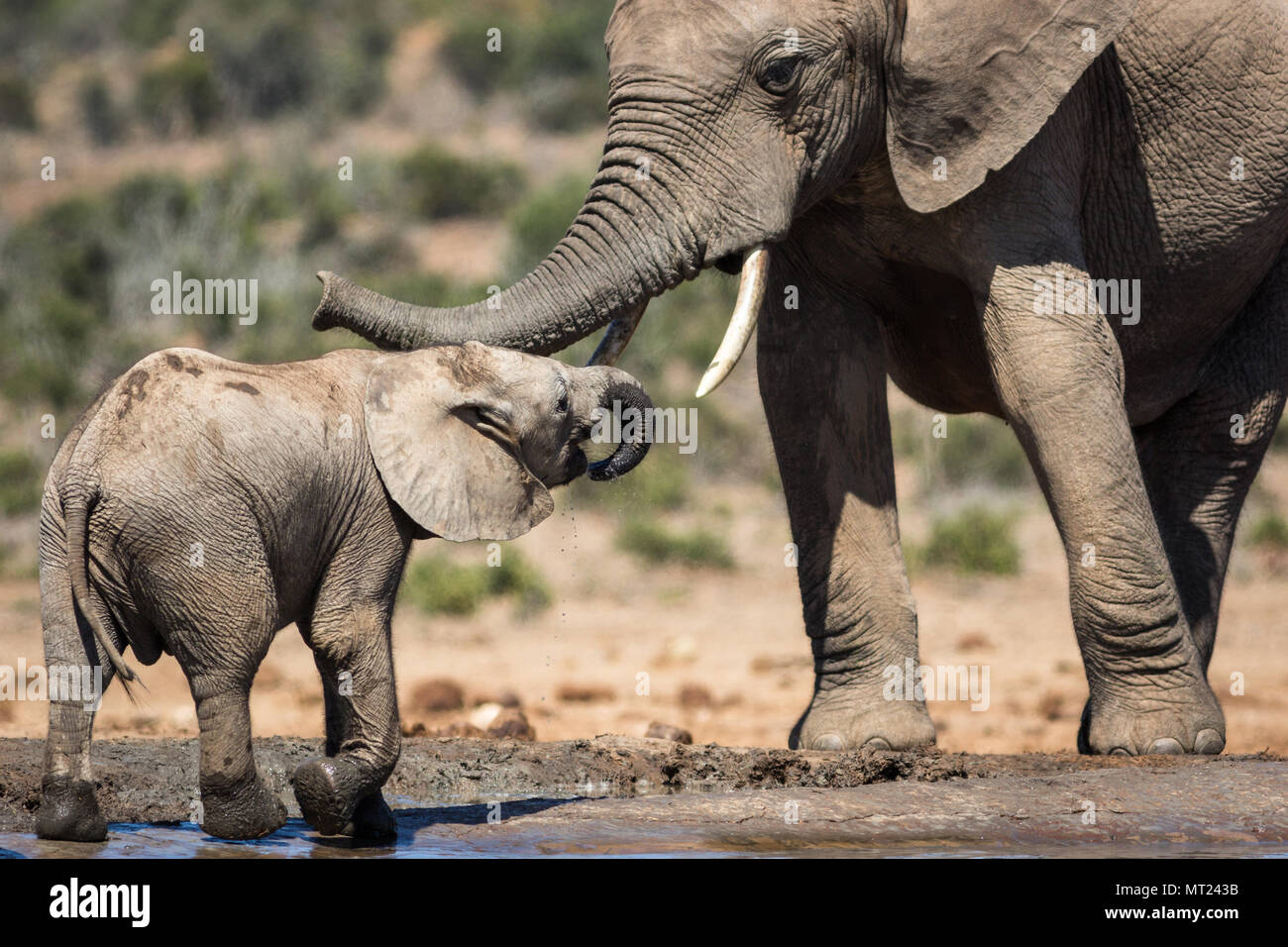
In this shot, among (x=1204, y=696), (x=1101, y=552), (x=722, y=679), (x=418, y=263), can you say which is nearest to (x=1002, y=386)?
(x=1101, y=552)

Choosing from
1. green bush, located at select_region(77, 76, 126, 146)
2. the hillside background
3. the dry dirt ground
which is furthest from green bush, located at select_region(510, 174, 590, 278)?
green bush, located at select_region(77, 76, 126, 146)

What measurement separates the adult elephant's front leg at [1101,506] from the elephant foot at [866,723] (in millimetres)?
609

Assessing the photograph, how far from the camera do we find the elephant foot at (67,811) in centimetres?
448

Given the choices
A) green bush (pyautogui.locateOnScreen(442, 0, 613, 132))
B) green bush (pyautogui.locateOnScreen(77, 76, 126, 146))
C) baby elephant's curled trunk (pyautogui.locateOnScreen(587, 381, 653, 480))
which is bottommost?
baby elephant's curled trunk (pyautogui.locateOnScreen(587, 381, 653, 480))

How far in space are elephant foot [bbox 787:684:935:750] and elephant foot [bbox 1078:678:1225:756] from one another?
0.57m

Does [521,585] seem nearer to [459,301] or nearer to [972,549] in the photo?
[972,549]

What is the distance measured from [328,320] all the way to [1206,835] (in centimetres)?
252

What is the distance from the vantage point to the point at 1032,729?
8422mm

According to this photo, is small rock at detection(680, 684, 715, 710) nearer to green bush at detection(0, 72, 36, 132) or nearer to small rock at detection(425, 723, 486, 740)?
small rock at detection(425, 723, 486, 740)

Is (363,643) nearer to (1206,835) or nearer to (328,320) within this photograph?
(328,320)

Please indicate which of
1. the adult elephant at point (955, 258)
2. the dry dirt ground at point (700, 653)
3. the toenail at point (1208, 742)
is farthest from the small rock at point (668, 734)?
the toenail at point (1208, 742)

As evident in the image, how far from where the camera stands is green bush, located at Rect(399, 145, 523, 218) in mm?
20438

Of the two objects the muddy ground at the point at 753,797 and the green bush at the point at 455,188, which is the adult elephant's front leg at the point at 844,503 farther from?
the green bush at the point at 455,188

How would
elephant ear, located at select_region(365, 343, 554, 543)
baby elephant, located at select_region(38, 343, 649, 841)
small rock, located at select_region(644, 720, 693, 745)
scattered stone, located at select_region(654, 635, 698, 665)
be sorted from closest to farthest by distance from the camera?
baby elephant, located at select_region(38, 343, 649, 841), elephant ear, located at select_region(365, 343, 554, 543), small rock, located at select_region(644, 720, 693, 745), scattered stone, located at select_region(654, 635, 698, 665)
